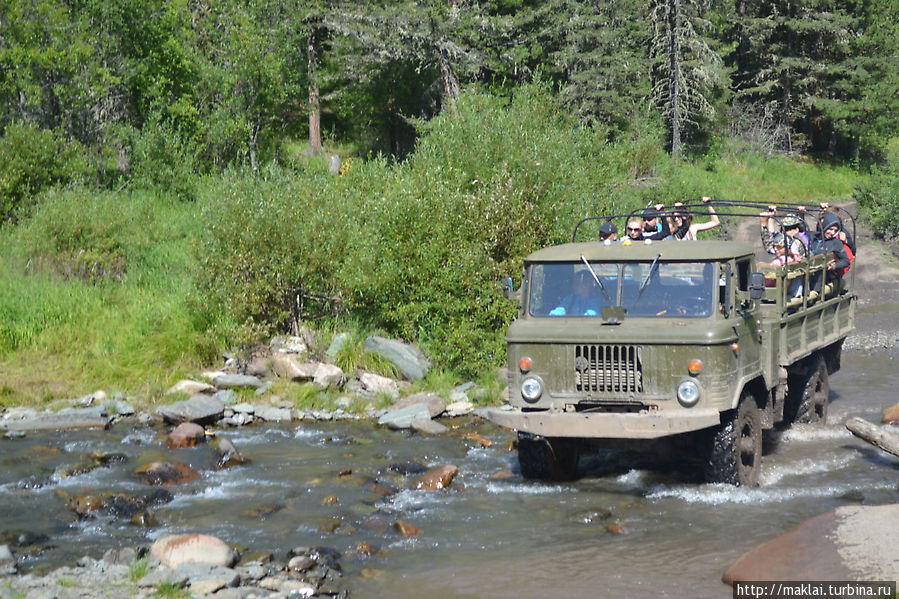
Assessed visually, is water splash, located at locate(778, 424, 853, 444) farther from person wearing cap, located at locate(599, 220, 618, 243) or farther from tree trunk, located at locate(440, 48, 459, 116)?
tree trunk, located at locate(440, 48, 459, 116)

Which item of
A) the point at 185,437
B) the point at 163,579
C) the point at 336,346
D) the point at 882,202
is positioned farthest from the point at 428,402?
the point at 882,202

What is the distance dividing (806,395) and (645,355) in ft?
14.9

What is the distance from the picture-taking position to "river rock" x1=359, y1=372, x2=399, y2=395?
16.0 m

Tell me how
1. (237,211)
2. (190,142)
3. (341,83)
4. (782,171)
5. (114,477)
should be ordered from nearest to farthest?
1. (114,477)
2. (237,211)
3. (190,142)
4. (341,83)
5. (782,171)

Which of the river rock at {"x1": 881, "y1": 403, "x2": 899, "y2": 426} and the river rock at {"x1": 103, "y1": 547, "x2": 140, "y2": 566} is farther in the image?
the river rock at {"x1": 881, "y1": 403, "x2": 899, "y2": 426}

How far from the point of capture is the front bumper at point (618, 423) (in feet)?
29.3

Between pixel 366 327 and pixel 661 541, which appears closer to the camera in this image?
pixel 661 541

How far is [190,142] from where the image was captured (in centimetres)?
2741

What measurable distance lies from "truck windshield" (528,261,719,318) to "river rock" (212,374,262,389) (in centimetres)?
710

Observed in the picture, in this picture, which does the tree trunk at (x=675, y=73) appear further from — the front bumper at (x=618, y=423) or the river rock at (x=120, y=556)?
the river rock at (x=120, y=556)

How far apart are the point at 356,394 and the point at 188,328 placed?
11.1ft

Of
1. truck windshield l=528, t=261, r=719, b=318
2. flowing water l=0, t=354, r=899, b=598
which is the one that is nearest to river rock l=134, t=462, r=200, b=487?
flowing water l=0, t=354, r=899, b=598

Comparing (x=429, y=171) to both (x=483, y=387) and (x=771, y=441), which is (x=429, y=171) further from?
(x=771, y=441)

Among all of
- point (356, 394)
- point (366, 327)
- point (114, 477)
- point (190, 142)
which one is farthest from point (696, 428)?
point (190, 142)
